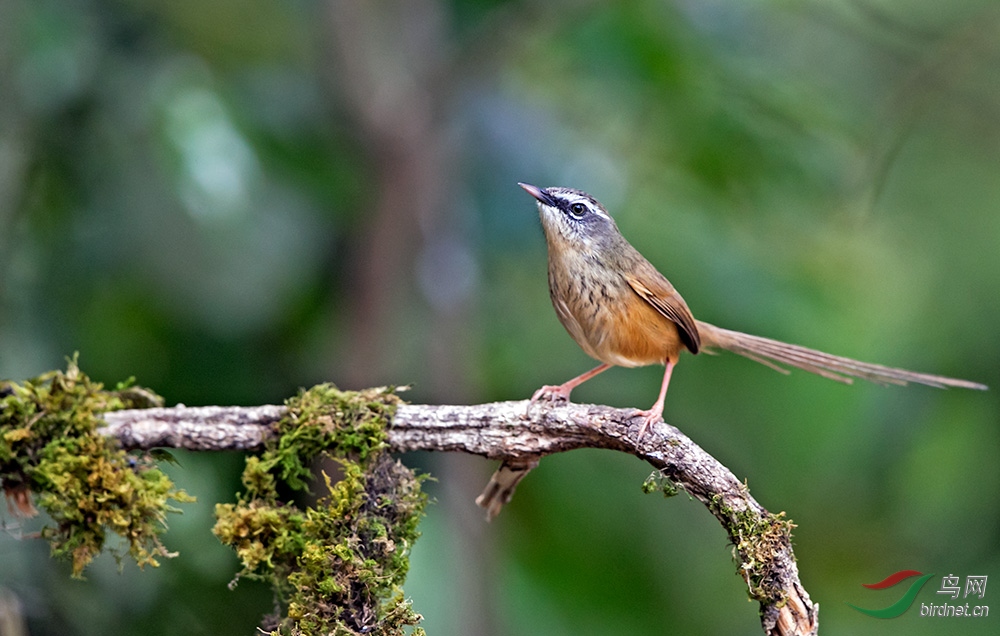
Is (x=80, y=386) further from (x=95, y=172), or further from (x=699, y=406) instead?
(x=699, y=406)

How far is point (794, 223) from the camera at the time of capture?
4.79 metres

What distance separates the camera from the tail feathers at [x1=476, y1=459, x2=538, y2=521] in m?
2.71

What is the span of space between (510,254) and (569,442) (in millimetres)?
2231

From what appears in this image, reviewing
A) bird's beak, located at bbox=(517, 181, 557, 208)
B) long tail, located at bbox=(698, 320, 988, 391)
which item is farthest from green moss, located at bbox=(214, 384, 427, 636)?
long tail, located at bbox=(698, 320, 988, 391)

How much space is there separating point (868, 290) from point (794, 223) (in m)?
0.59

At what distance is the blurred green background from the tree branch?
42.9 inches

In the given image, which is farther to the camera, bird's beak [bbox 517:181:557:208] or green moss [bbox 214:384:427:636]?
bird's beak [bbox 517:181:557:208]

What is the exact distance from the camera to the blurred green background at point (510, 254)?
401 centimetres

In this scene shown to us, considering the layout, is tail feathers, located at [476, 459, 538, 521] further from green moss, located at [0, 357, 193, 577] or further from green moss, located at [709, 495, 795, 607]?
green moss, located at [0, 357, 193, 577]

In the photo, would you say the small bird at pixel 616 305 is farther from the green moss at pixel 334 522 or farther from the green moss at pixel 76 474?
the green moss at pixel 76 474

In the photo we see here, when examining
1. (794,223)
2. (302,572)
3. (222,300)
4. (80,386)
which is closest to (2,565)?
(80,386)

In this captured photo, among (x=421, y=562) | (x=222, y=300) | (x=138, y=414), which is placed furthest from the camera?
(x=222, y=300)

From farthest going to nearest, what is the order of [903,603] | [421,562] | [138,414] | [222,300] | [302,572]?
[222,300] < [421,562] < [903,603] < [138,414] < [302,572]
